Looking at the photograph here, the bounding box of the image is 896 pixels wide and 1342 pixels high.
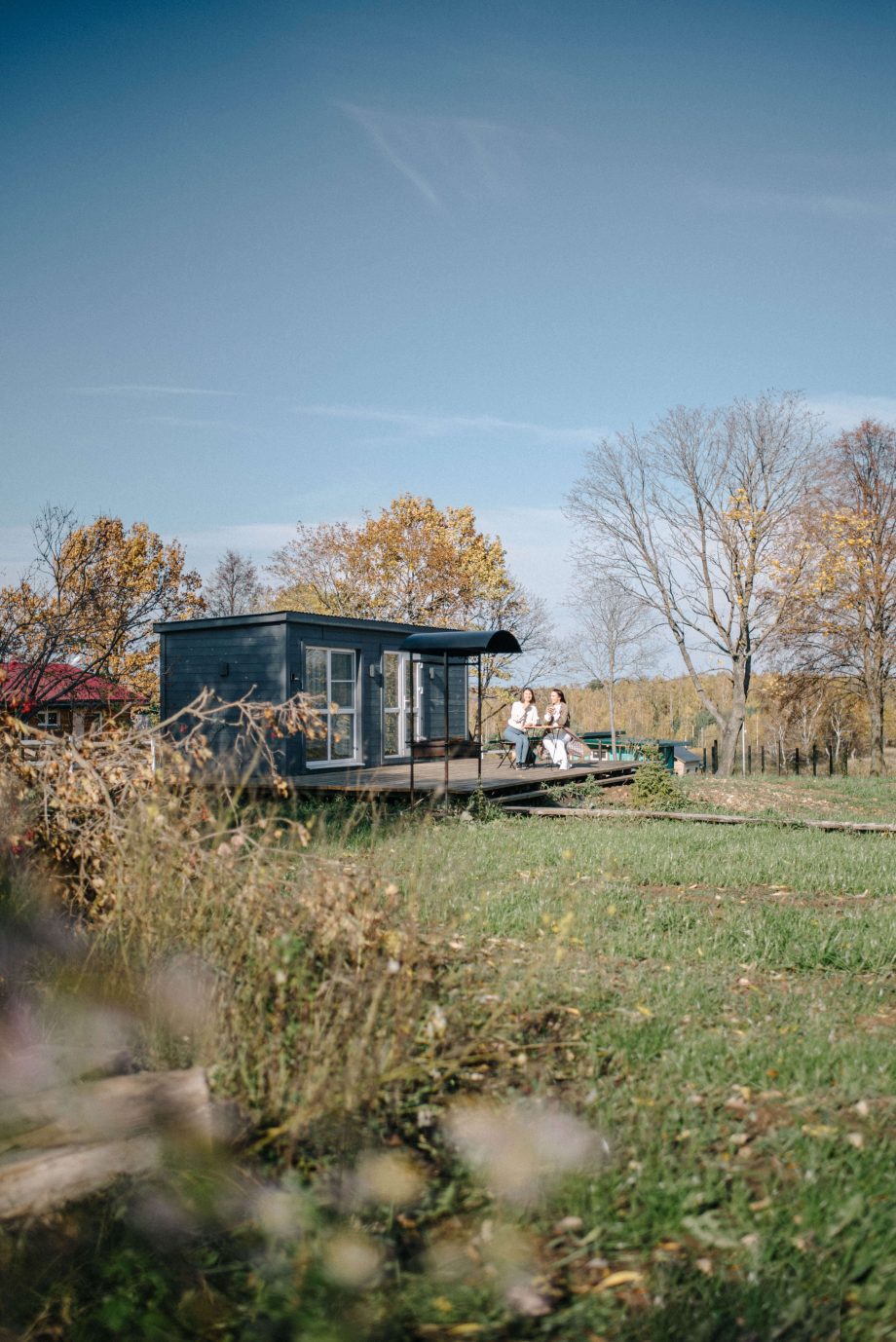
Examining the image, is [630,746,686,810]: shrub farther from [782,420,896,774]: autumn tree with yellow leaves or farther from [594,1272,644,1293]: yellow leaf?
[782,420,896,774]: autumn tree with yellow leaves

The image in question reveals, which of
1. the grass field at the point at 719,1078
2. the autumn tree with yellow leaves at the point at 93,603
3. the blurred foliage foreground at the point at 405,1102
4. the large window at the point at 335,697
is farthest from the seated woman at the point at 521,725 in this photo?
the blurred foliage foreground at the point at 405,1102

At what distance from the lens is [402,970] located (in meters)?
3.10

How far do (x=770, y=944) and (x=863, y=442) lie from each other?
79.3ft

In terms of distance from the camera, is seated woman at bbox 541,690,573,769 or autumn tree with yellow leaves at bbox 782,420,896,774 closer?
seated woman at bbox 541,690,573,769

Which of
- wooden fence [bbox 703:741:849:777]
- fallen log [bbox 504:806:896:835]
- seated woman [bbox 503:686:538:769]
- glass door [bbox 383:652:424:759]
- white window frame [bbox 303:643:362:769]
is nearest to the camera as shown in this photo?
fallen log [bbox 504:806:896:835]

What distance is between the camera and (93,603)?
1677 cm

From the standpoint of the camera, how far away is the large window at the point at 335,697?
16062mm

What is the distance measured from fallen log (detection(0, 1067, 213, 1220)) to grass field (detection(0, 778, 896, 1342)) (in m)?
0.13

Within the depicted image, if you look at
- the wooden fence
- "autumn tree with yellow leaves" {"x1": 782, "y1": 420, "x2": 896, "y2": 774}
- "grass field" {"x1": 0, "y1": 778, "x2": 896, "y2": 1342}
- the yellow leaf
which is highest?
"autumn tree with yellow leaves" {"x1": 782, "y1": 420, "x2": 896, "y2": 774}

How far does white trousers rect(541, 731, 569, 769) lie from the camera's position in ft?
50.7

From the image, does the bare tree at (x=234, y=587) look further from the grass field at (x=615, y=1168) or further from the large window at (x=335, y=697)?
the grass field at (x=615, y=1168)

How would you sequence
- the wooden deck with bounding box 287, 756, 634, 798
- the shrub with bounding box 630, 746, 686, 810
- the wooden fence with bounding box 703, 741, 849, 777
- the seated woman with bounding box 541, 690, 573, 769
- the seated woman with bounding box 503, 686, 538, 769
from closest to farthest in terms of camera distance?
the wooden deck with bounding box 287, 756, 634, 798, the shrub with bounding box 630, 746, 686, 810, the seated woman with bounding box 503, 686, 538, 769, the seated woman with bounding box 541, 690, 573, 769, the wooden fence with bounding box 703, 741, 849, 777

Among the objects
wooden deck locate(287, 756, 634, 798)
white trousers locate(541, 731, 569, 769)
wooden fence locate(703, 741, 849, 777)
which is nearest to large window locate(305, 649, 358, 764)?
wooden deck locate(287, 756, 634, 798)

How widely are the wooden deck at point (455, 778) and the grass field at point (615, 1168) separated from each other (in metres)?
6.28
